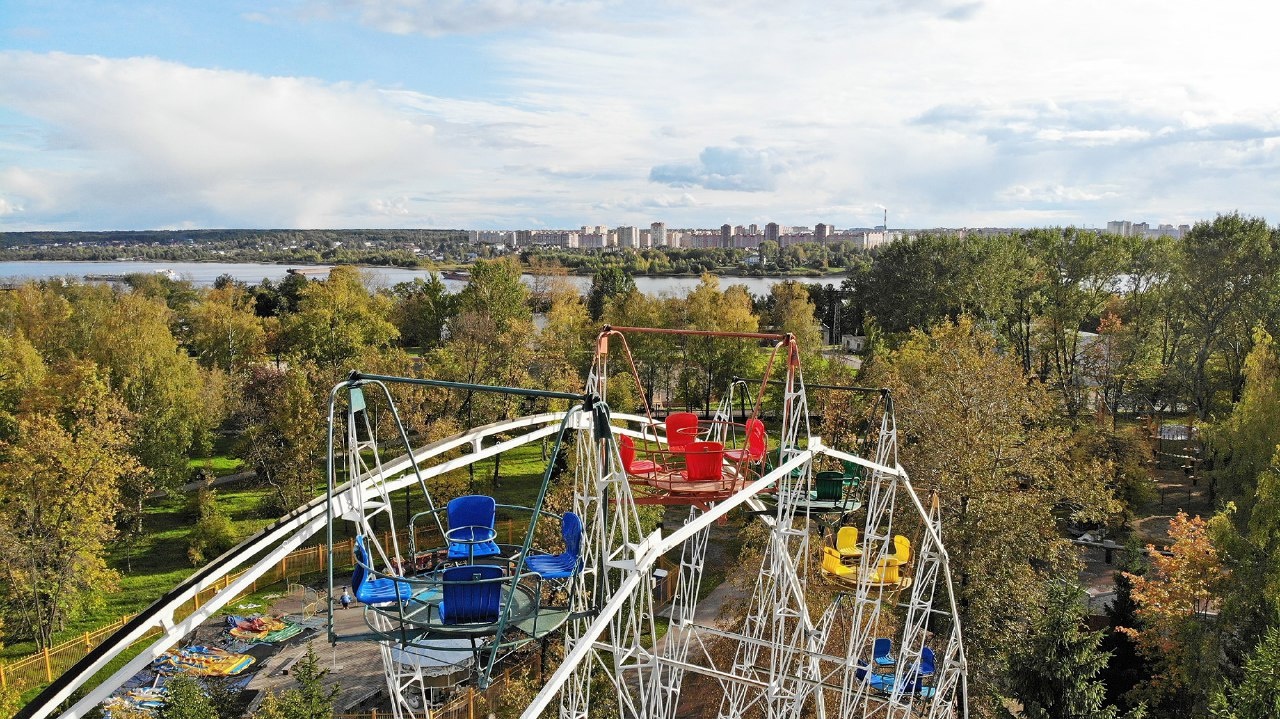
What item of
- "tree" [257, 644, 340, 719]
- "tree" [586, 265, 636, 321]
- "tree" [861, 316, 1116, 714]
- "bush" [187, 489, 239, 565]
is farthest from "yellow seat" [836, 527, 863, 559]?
"tree" [586, 265, 636, 321]

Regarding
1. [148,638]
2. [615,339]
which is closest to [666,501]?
[148,638]

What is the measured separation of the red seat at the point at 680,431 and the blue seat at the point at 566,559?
3477mm

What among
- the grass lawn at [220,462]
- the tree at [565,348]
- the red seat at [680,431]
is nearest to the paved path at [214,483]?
the grass lawn at [220,462]

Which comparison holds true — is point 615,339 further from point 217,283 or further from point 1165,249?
point 217,283

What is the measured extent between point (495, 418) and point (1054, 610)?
27.6 metres

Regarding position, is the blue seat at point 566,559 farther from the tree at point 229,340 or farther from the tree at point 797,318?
the tree at point 229,340

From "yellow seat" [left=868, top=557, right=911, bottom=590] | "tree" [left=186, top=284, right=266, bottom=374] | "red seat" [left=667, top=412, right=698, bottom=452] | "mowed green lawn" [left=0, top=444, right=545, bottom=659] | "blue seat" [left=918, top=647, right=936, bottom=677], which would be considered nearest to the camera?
"red seat" [left=667, top=412, right=698, bottom=452]

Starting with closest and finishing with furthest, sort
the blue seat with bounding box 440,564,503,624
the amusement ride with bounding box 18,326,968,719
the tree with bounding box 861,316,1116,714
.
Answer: the amusement ride with bounding box 18,326,968,719
the blue seat with bounding box 440,564,503,624
the tree with bounding box 861,316,1116,714

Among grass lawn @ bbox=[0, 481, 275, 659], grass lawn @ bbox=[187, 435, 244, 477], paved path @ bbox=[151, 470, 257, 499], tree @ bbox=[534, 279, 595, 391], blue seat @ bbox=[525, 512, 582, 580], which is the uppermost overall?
blue seat @ bbox=[525, 512, 582, 580]

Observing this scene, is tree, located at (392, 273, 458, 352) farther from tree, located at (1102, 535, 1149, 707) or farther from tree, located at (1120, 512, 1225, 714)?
tree, located at (1120, 512, 1225, 714)

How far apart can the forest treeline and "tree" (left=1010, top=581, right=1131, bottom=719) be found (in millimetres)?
45

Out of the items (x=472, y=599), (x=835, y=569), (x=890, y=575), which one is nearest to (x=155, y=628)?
(x=835, y=569)

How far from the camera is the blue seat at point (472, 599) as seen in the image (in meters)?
7.34

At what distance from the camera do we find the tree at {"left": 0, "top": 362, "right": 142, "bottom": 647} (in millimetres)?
25797
